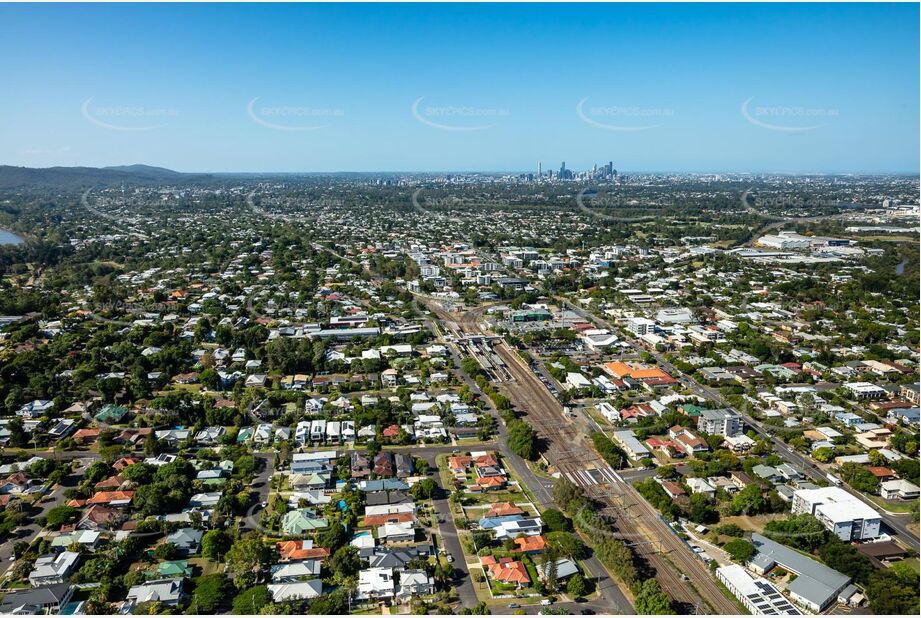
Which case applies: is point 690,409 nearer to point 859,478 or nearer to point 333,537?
point 859,478

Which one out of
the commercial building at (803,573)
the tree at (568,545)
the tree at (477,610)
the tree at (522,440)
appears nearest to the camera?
the tree at (477,610)

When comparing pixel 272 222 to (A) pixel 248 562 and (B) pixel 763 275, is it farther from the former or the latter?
(A) pixel 248 562

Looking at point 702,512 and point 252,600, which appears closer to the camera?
point 252,600

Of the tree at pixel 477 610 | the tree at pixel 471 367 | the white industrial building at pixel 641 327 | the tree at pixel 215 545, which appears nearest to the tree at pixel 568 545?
the tree at pixel 477 610

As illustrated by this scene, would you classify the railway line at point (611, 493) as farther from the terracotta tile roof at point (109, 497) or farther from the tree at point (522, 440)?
the terracotta tile roof at point (109, 497)

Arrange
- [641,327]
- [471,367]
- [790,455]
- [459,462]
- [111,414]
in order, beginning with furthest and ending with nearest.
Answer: [641,327] < [471,367] < [111,414] < [790,455] < [459,462]

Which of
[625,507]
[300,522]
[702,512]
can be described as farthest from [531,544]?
[300,522]

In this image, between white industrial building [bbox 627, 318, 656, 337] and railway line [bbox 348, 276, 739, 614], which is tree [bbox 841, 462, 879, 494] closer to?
railway line [bbox 348, 276, 739, 614]
